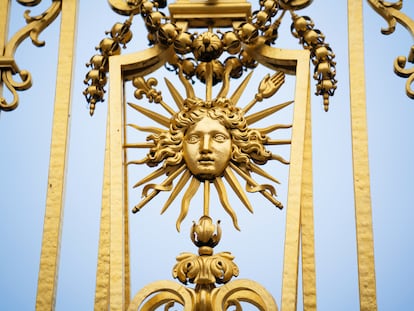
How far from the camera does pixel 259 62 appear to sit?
6.60 m

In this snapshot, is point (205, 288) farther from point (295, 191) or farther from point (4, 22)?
point (4, 22)

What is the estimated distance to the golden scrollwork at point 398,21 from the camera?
6539mm

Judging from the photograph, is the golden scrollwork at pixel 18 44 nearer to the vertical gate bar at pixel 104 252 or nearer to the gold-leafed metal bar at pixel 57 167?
the gold-leafed metal bar at pixel 57 167

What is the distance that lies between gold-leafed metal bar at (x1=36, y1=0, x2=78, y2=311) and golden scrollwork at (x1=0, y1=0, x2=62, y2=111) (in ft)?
0.22

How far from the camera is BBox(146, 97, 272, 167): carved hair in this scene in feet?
20.8


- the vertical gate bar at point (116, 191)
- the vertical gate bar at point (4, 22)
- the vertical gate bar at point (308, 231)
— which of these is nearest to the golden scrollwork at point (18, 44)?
the vertical gate bar at point (4, 22)

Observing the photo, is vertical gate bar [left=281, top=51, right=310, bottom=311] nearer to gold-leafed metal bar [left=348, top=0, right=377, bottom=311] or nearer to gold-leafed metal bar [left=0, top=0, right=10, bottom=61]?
gold-leafed metal bar [left=348, top=0, right=377, bottom=311]

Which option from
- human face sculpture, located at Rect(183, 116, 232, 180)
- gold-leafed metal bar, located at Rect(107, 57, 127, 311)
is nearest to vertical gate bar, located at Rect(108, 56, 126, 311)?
gold-leafed metal bar, located at Rect(107, 57, 127, 311)

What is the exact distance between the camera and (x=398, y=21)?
669 centimetres

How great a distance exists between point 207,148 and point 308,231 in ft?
1.63

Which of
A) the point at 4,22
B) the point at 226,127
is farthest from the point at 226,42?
the point at 4,22

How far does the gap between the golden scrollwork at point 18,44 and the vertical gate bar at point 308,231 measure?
1170mm

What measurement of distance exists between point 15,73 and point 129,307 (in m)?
1.23

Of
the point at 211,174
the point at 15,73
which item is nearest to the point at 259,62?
the point at 211,174
